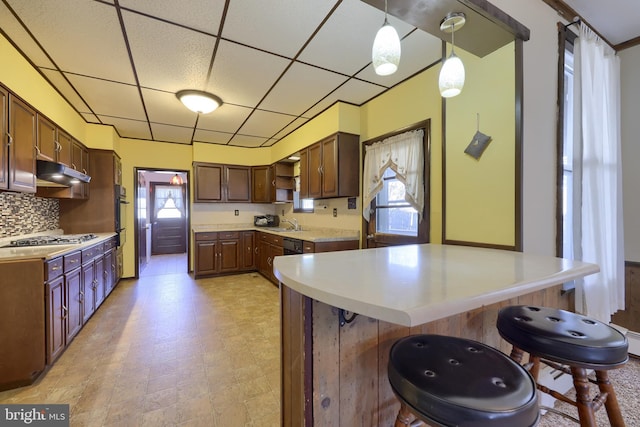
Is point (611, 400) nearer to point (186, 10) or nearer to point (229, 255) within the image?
point (186, 10)

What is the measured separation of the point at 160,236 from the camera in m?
7.68

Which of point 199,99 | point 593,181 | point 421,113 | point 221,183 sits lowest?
point 593,181

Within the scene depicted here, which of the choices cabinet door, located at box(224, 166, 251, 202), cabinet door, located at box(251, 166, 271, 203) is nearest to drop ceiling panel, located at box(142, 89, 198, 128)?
cabinet door, located at box(224, 166, 251, 202)

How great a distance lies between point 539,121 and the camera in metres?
1.69

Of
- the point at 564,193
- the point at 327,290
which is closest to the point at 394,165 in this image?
the point at 564,193

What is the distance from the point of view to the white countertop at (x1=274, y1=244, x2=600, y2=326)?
2.12 feet

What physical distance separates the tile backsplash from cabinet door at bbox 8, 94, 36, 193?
495 mm

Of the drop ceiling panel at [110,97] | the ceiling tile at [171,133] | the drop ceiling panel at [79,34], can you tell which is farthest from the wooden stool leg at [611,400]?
the ceiling tile at [171,133]

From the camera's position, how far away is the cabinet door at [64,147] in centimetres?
290

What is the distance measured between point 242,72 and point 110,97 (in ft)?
5.84

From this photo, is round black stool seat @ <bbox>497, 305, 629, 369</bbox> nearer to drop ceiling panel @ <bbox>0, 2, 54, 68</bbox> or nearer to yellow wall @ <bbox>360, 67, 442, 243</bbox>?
yellow wall @ <bbox>360, 67, 442, 243</bbox>

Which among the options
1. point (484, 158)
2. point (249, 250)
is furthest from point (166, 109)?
point (484, 158)

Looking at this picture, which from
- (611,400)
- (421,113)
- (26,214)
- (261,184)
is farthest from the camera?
(261,184)

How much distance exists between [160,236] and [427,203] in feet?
25.6
